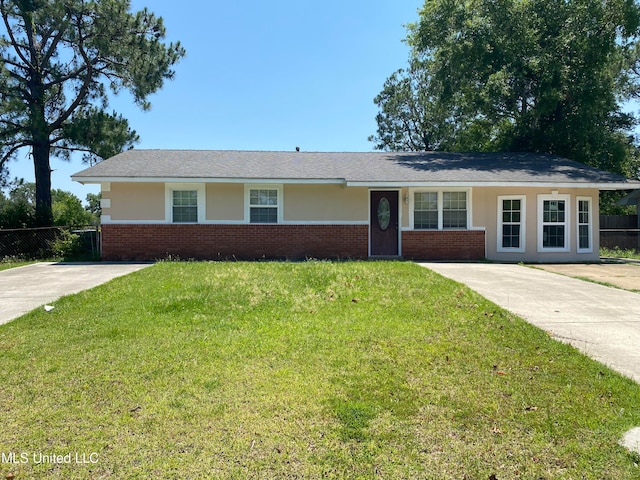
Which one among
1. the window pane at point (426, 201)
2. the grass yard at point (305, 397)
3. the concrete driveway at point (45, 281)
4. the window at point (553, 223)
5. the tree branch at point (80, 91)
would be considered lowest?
the grass yard at point (305, 397)

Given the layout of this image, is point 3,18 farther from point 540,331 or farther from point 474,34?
point 540,331

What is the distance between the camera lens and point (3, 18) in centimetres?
1914

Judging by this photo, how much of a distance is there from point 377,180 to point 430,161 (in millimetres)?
4174

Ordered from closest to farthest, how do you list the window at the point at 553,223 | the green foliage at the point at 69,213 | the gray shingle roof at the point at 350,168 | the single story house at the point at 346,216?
1. the gray shingle roof at the point at 350,168
2. the single story house at the point at 346,216
3. the window at the point at 553,223
4. the green foliage at the point at 69,213

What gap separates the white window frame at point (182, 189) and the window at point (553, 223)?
11084 mm

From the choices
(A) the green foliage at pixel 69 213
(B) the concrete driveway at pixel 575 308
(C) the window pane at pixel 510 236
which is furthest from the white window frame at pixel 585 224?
(A) the green foliage at pixel 69 213

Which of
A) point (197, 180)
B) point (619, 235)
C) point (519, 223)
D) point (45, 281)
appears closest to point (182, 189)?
point (197, 180)

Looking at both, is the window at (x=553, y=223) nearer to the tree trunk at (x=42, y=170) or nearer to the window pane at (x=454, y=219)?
the window pane at (x=454, y=219)

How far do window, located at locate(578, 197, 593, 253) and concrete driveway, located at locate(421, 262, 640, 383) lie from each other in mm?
4780

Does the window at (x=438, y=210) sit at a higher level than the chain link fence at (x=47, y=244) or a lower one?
higher

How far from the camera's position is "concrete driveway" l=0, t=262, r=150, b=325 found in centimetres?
691

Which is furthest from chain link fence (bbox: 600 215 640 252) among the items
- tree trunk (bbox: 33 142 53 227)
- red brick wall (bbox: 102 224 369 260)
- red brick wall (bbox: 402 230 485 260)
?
tree trunk (bbox: 33 142 53 227)

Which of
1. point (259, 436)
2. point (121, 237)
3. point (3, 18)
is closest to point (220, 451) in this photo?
point (259, 436)

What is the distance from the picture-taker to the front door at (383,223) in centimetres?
1400
